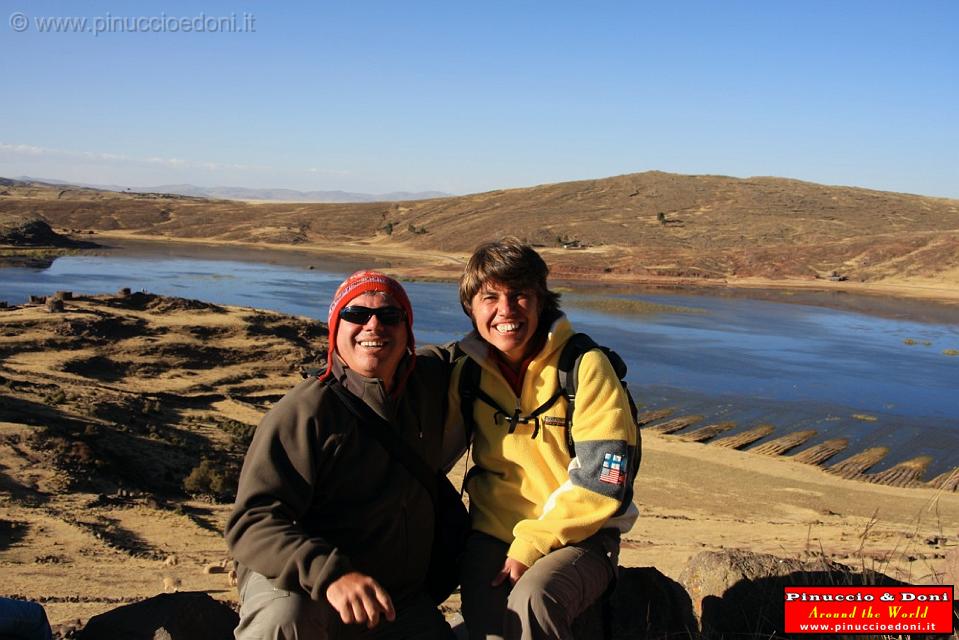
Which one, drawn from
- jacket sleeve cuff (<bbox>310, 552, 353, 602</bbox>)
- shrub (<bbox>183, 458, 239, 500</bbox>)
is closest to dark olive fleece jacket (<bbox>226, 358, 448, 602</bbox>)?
jacket sleeve cuff (<bbox>310, 552, 353, 602</bbox>)

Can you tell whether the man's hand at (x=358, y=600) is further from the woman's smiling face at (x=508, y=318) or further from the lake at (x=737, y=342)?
the lake at (x=737, y=342)

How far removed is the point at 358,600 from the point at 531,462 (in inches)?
36.8

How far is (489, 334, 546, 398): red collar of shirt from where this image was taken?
3.44 metres

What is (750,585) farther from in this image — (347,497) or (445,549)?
(347,497)

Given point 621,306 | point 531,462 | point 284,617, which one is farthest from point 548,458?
point 621,306

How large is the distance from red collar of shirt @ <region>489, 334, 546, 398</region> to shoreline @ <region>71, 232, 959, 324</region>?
41199 millimetres

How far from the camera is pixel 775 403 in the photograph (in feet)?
68.2

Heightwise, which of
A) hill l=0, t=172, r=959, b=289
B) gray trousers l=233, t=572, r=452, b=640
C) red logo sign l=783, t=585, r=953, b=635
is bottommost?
red logo sign l=783, t=585, r=953, b=635

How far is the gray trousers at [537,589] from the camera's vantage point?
296 centimetres

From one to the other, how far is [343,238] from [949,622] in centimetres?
7477

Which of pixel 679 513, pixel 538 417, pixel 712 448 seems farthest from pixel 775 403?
pixel 538 417

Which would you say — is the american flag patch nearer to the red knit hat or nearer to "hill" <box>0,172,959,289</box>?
the red knit hat

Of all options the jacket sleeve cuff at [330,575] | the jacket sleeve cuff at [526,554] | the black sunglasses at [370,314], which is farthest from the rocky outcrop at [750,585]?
the black sunglasses at [370,314]

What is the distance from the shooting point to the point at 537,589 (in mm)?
2984
